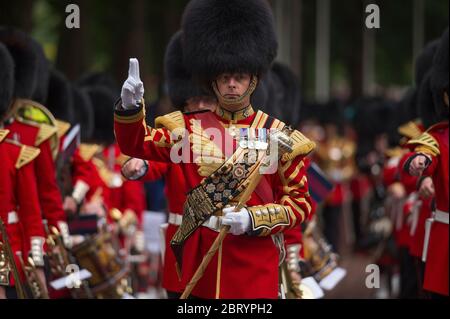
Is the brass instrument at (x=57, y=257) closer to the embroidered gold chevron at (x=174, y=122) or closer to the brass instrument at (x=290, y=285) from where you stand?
the brass instrument at (x=290, y=285)

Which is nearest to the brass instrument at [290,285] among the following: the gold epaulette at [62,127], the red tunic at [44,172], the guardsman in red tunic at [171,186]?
the guardsman in red tunic at [171,186]

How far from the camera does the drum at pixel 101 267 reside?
26.9 feet

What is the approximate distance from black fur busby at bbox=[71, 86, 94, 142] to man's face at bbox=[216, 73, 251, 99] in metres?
4.22

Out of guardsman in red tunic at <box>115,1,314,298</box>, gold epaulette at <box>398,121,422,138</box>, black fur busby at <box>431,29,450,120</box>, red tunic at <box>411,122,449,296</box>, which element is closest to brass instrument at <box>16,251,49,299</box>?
guardsman in red tunic at <box>115,1,314,298</box>

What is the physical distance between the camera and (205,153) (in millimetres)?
5609

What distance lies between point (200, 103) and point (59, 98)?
208cm

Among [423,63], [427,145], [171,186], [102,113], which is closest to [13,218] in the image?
[171,186]

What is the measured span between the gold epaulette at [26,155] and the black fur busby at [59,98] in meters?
1.96

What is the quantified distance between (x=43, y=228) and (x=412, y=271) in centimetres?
354

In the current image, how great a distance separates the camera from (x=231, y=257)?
5.62 meters

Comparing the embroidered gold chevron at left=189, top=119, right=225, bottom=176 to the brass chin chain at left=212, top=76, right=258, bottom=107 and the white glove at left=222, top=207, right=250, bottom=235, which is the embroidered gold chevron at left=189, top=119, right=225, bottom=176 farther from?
the white glove at left=222, top=207, right=250, bottom=235

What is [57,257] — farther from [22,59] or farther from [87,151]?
[87,151]

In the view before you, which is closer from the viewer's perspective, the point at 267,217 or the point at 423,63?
the point at 267,217

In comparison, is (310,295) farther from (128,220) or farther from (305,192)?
(128,220)
